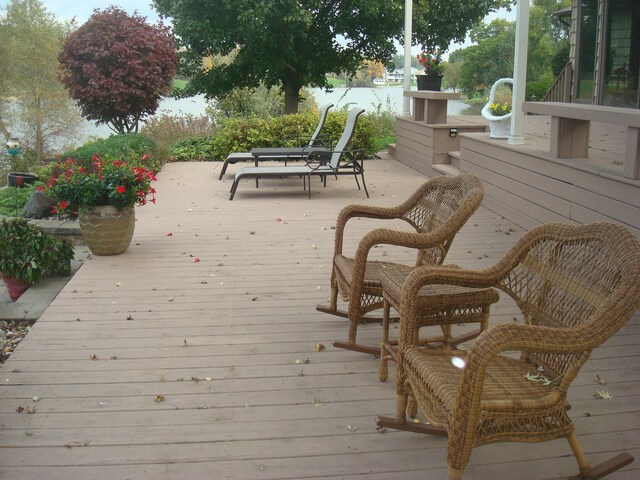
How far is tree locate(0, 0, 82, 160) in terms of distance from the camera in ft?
66.4

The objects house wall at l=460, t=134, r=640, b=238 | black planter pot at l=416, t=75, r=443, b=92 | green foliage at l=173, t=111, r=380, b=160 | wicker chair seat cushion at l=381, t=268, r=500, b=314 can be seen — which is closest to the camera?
wicker chair seat cushion at l=381, t=268, r=500, b=314

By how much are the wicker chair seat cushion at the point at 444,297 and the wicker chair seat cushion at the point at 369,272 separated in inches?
9.8

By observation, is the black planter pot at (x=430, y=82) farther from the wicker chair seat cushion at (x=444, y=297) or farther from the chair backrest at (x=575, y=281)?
the chair backrest at (x=575, y=281)

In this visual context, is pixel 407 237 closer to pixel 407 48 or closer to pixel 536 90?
pixel 407 48

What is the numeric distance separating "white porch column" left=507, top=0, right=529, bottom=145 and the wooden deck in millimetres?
1695

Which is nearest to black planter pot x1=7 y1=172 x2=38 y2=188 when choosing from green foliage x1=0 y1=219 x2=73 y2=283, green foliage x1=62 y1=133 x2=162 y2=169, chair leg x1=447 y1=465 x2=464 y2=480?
green foliage x1=62 y1=133 x2=162 y2=169

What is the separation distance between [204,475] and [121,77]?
36.2 ft

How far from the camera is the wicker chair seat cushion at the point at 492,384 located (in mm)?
2391

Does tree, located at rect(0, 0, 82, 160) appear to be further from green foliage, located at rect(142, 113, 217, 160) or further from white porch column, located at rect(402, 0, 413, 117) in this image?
white porch column, located at rect(402, 0, 413, 117)

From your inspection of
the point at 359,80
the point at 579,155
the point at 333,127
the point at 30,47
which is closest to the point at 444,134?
the point at 333,127

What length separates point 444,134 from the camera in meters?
9.69

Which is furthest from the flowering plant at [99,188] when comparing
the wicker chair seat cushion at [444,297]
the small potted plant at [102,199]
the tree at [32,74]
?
the tree at [32,74]

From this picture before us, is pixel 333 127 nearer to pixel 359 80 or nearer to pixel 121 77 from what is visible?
pixel 121 77

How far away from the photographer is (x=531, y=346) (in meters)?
2.29
